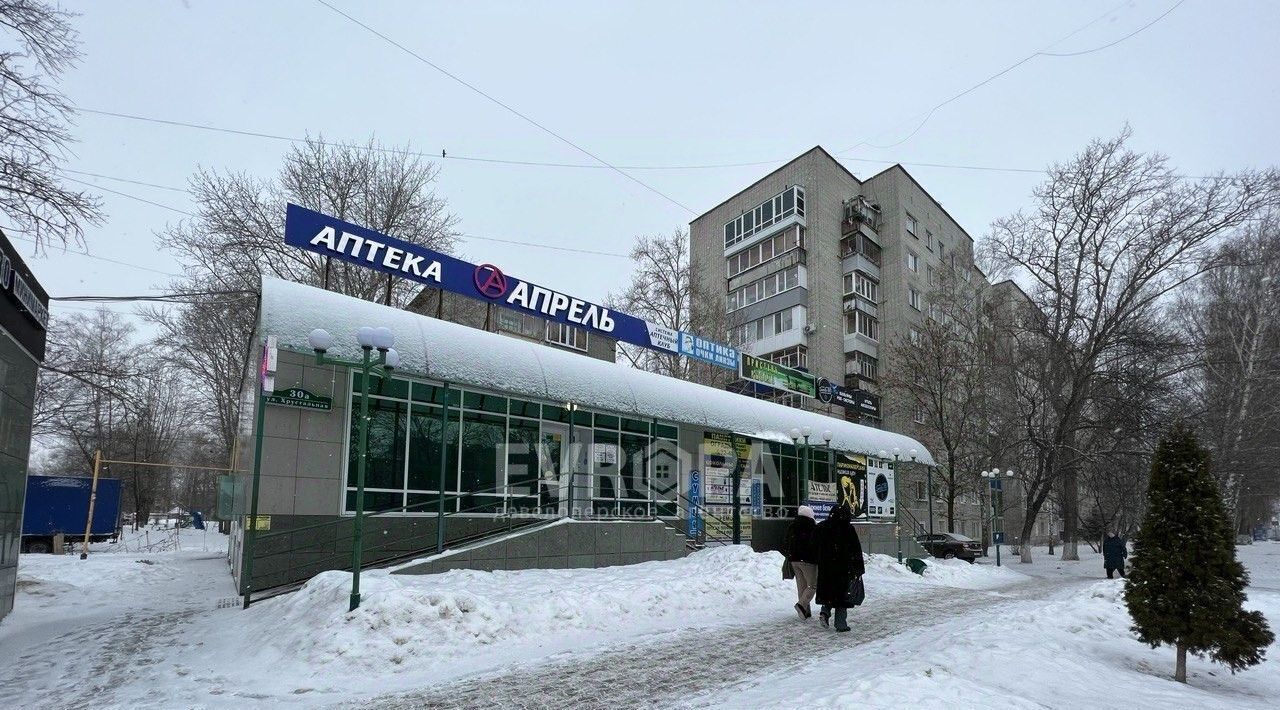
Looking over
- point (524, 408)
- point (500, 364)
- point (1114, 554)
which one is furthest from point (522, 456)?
point (1114, 554)

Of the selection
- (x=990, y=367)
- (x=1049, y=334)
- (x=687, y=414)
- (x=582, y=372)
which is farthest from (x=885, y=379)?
(x=582, y=372)

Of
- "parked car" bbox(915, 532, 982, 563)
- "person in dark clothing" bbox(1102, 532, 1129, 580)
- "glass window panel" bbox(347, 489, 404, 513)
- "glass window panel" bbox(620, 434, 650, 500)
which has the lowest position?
"parked car" bbox(915, 532, 982, 563)

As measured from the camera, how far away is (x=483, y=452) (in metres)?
15.2

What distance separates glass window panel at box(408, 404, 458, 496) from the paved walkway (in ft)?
20.9

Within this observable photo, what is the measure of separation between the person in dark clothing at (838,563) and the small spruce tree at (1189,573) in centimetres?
314

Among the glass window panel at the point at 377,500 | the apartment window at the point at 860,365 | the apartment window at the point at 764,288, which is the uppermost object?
the apartment window at the point at 764,288

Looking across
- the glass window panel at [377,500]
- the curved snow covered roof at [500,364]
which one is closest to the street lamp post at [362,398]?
the curved snow covered roof at [500,364]

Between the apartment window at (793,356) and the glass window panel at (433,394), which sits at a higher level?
the apartment window at (793,356)

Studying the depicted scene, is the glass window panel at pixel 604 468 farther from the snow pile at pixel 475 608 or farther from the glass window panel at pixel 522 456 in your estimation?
the snow pile at pixel 475 608

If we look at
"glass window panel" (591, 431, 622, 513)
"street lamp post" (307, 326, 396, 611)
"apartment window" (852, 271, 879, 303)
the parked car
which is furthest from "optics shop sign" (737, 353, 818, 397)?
"street lamp post" (307, 326, 396, 611)

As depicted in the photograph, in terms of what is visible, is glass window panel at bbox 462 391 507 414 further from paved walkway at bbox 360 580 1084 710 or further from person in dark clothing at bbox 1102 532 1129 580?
person in dark clothing at bbox 1102 532 1129 580

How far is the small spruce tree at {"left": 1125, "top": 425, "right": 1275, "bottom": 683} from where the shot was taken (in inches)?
305

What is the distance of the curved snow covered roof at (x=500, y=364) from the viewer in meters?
12.6

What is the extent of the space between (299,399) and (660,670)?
7.94 meters
